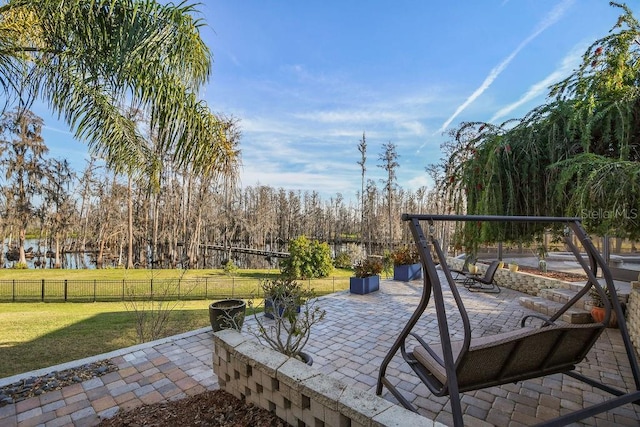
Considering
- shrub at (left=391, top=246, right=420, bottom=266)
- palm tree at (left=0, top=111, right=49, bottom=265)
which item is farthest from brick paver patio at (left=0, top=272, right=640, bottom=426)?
palm tree at (left=0, top=111, right=49, bottom=265)

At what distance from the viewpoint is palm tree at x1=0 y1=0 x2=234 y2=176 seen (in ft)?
10.2

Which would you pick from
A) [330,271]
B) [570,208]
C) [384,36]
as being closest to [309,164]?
[330,271]

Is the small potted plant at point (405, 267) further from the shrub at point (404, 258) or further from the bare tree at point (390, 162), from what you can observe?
the bare tree at point (390, 162)

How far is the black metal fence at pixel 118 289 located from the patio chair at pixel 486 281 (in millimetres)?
4234

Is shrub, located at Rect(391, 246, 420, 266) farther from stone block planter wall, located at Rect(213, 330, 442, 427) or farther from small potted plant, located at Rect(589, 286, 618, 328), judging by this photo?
stone block planter wall, located at Rect(213, 330, 442, 427)

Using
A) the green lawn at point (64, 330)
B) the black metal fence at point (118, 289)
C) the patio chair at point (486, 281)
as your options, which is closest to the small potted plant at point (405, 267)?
the patio chair at point (486, 281)

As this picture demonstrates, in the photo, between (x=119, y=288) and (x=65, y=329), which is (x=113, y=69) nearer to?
(x=65, y=329)

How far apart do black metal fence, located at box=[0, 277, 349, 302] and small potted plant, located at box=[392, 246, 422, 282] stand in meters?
2.21

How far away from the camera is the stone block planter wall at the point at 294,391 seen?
1626mm

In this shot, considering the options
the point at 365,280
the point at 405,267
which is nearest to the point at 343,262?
the point at 405,267

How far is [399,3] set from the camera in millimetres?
6117

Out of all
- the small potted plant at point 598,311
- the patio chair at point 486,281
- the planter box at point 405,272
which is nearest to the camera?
the small potted plant at point 598,311

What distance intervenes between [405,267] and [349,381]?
22.0 ft

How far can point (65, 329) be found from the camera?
6734 mm
